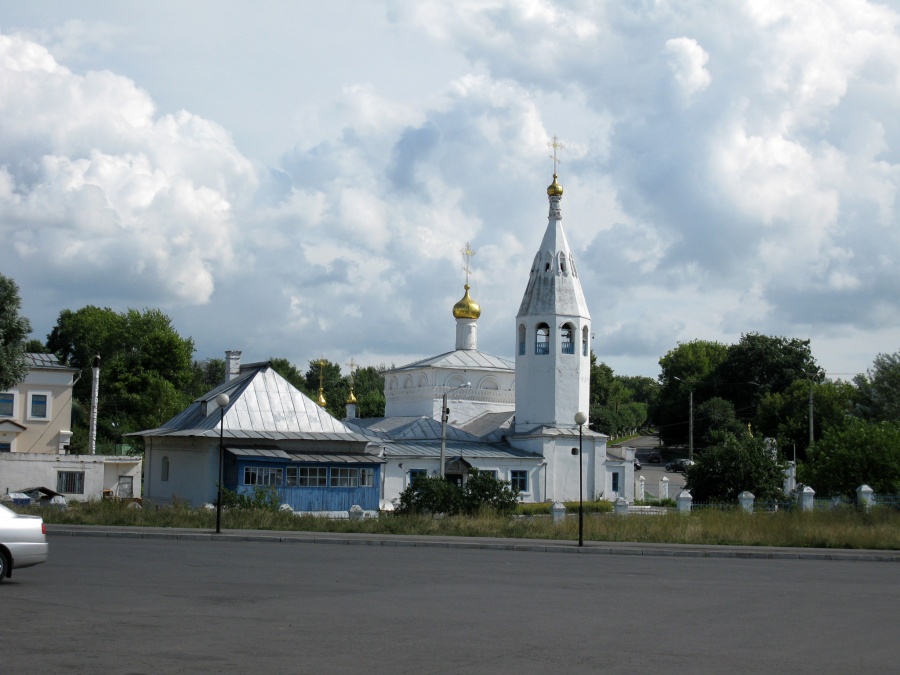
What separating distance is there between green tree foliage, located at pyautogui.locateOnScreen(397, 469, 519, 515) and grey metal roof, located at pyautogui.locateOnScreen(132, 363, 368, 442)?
346 inches

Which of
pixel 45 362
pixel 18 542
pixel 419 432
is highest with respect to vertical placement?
pixel 45 362

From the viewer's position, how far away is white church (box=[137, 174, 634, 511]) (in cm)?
4065

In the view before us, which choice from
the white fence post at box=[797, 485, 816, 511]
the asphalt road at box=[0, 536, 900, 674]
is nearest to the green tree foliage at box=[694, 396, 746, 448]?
the white fence post at box=[797, 485, 816, 511]

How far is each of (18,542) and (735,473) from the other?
3117 cm

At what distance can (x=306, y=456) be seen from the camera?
41219 millimetres

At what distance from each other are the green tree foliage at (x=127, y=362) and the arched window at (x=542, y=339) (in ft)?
98.8

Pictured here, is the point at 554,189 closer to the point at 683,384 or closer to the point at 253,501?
the point at 253,501

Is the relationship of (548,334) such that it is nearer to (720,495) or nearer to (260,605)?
(720,495)

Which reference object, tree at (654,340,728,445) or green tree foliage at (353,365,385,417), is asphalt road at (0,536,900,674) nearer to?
tree at (654,340,728,445)

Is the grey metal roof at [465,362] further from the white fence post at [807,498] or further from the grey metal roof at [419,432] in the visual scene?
the white fence post at [807,498]

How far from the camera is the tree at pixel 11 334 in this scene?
37594mm

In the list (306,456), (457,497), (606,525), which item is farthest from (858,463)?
(306,456)

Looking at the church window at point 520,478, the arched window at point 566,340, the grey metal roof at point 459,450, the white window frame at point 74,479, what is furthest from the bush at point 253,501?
the arched window at point 566,340

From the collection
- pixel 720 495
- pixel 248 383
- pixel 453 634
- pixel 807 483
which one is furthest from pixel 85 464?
pixel 453 634
